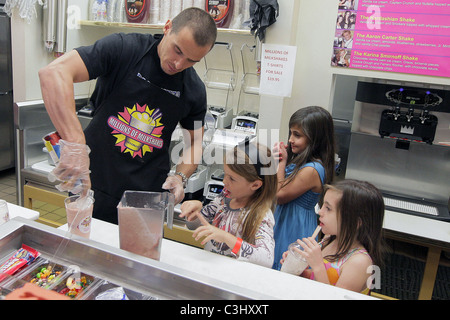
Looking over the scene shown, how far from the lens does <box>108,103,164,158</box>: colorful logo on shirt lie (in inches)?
66.9

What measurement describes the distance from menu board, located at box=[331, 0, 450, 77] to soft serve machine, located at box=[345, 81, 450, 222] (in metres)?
0.15

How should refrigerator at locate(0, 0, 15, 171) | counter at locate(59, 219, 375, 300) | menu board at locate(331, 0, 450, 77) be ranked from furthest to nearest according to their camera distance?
refrigerator at locate(0, 0, 15, 171) < menu board at locate(331, 0, 450, 77) < counter at locate(59, 219, 375, 300)

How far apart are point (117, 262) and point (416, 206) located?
7.64ft

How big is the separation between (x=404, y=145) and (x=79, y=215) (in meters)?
2.39

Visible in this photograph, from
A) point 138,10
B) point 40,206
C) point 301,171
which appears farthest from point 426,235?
point 40,206

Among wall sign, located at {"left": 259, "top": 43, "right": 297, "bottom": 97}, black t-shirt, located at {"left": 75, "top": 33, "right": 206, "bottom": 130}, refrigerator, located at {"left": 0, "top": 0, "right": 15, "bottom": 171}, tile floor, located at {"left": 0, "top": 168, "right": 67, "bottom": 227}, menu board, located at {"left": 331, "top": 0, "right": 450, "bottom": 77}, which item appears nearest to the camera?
black t-shirt, located at {"left": 75, "top": 33, "right": 206, "bottom": 130}

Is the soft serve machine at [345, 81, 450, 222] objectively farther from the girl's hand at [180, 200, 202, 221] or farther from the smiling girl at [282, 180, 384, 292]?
the girl's hand at [180, 200, 202, 221]

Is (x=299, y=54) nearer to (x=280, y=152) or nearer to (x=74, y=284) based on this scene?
(x=280, y=152)

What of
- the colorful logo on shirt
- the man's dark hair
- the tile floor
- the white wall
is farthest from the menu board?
the tile floor

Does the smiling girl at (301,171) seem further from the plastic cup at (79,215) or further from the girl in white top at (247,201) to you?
the plastic cup at (79,215)

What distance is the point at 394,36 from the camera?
8.14 feet

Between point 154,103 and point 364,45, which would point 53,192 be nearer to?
point 154,103

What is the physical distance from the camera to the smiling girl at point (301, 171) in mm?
1915

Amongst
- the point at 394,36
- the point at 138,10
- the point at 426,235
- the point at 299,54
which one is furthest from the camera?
the point at 138,10
